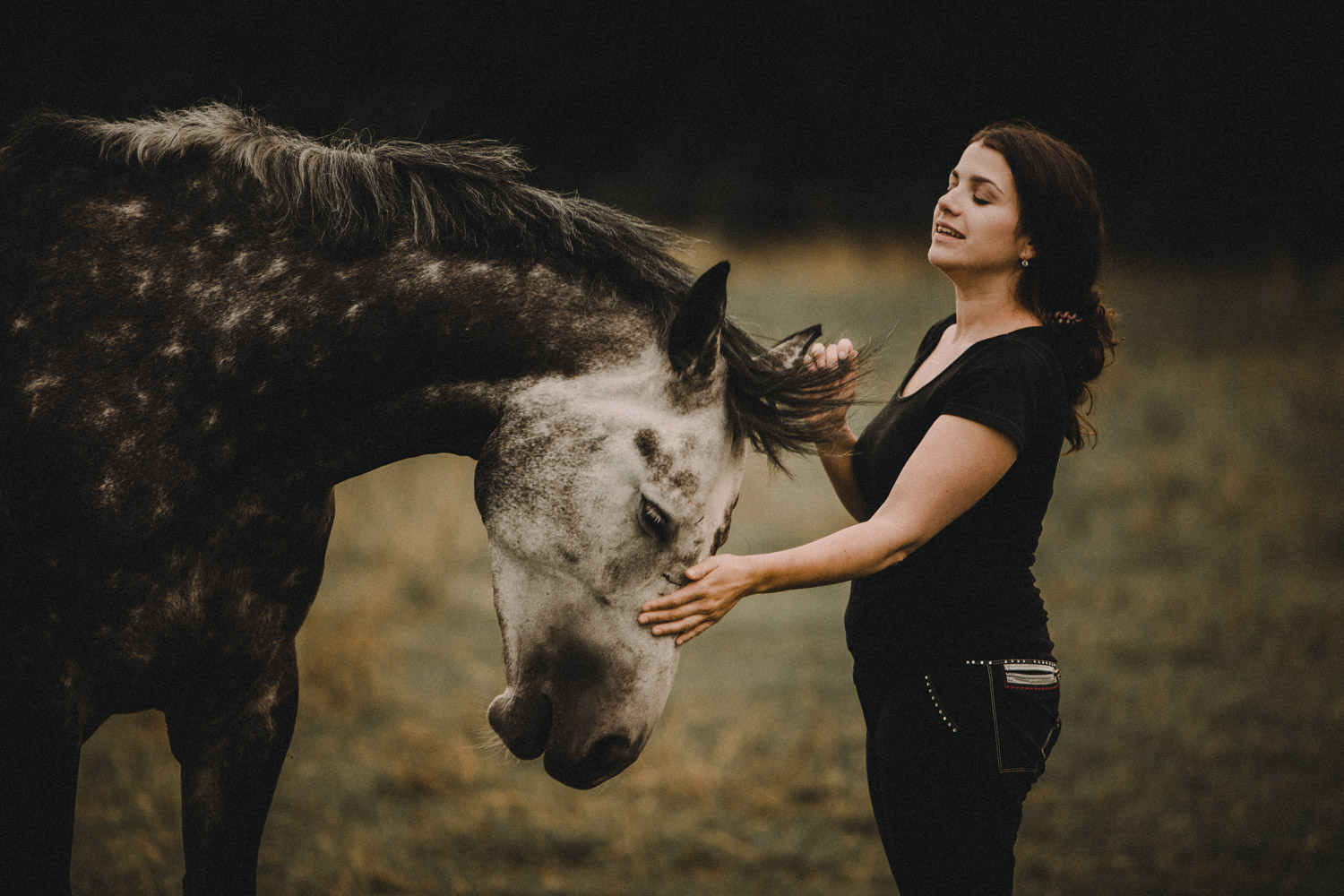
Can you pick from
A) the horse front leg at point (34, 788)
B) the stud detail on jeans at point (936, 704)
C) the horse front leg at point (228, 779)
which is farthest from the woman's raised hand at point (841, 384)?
the horse front leg at point (34, 788)

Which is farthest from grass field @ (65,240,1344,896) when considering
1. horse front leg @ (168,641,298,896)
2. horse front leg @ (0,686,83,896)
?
horse front leg @ (0,686,83,896)

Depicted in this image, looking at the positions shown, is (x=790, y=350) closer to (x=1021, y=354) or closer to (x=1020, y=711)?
(x=1021, y=354)

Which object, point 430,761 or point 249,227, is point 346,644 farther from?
point 249,227

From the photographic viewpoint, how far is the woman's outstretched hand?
5.53ft

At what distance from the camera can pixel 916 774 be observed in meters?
Answer: 1.88

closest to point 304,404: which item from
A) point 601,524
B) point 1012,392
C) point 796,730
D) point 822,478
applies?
point 601,524

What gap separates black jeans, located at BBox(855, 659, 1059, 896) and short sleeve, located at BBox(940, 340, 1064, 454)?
0.49m

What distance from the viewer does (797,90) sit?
1523 centimetres

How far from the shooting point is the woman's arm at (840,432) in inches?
72.2

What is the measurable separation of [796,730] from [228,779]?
309cm

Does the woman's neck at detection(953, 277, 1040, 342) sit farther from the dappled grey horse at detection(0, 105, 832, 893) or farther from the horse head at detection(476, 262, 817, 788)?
the horse head at detection(476, 262, 817, 788)

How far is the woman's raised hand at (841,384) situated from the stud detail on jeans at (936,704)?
21.2 inches

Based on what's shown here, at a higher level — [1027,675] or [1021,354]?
[1021,354]

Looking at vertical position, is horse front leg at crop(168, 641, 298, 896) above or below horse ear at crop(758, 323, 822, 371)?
below
